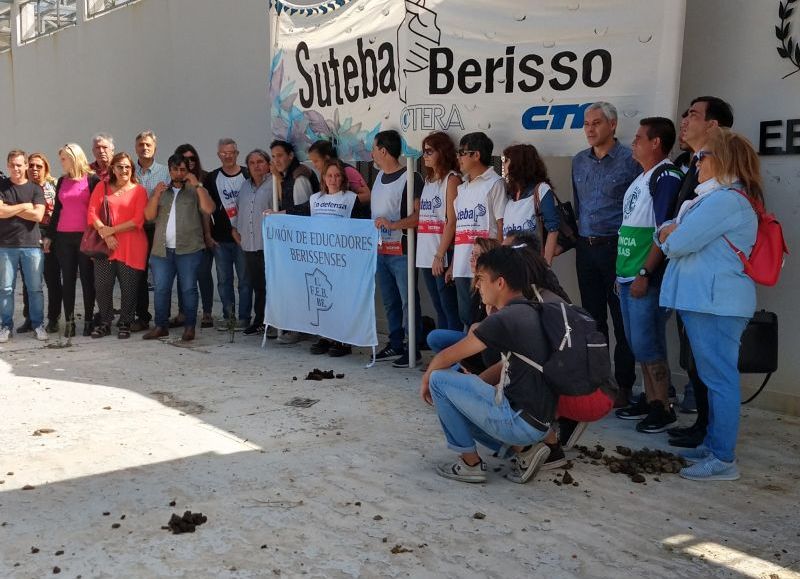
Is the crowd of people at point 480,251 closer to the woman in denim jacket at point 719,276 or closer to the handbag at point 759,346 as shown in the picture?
the woman in denim jacket at point 719,276

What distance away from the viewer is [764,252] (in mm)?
4844

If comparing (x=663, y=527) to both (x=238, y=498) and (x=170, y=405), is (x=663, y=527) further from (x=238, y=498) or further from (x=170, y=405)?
(x=170, y=405)

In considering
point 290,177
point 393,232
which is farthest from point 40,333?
point 393,232

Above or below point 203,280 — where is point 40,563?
below

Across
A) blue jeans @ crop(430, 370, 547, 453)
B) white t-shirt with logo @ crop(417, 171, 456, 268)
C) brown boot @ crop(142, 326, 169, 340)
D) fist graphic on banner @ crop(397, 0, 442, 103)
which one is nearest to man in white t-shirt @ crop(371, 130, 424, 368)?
white t-shirt with logo @ crop(417, 171, 456, 268)

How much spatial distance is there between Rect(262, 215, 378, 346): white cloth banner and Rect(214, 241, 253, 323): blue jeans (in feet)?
2.58

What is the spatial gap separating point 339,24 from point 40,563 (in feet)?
18.7

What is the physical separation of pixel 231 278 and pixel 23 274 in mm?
2115

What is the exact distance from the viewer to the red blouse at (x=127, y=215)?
878 cm

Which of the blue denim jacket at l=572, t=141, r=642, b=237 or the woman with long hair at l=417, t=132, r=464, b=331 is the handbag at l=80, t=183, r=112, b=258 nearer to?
the woman with long hair at l=417, t=132, r=464, b=331

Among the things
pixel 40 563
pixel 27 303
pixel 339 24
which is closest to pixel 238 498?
pixel 40 563

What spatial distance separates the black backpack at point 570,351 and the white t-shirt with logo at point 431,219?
2821mm

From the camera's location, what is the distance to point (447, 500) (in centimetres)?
454

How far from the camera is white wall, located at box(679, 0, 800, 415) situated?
233 inches
